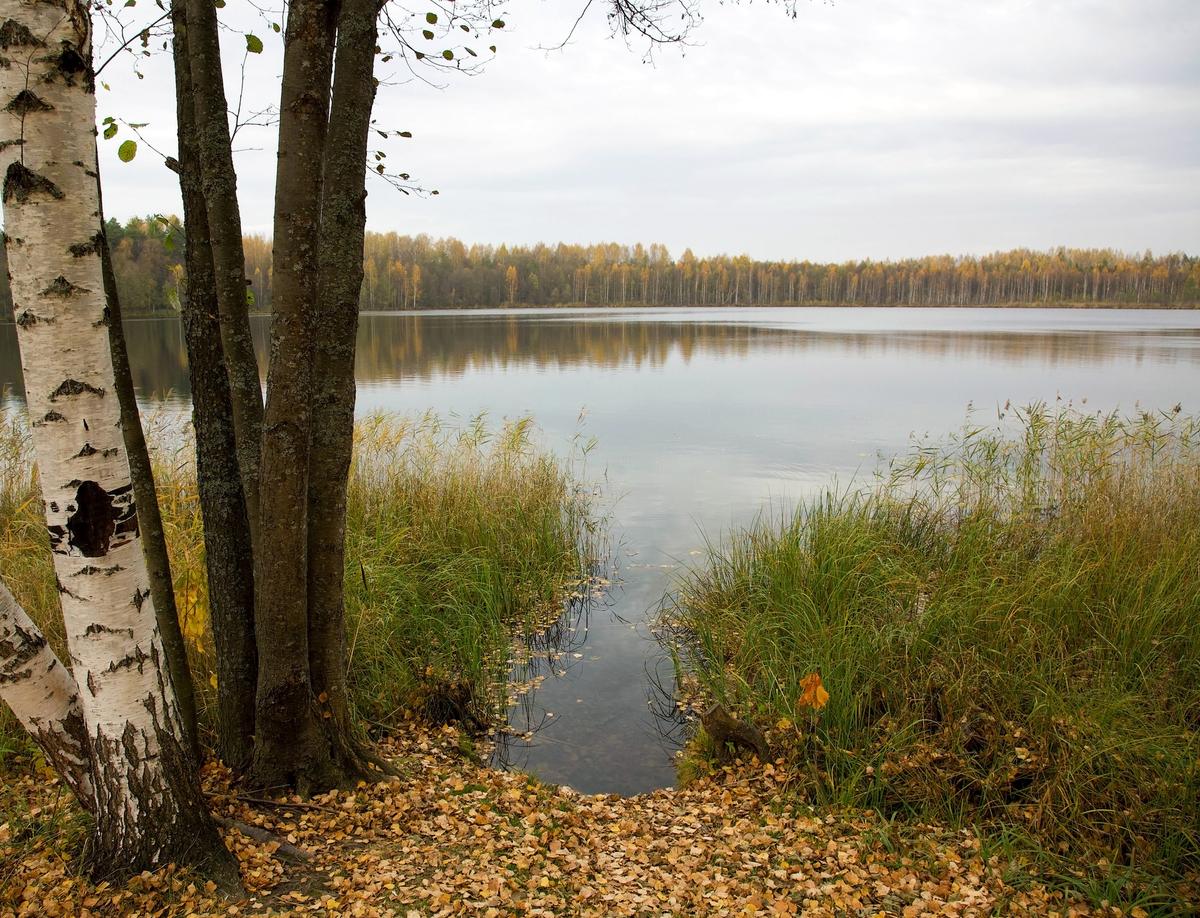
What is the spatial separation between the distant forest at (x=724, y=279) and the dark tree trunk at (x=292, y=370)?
9002 centimetres

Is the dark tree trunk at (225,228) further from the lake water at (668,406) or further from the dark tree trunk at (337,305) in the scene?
the lake water at (668,406)

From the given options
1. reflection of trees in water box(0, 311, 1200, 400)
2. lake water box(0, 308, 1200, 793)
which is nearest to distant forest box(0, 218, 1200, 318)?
reflection of trees in water box(0, 311, 1200, 400)

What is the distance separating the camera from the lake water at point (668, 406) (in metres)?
6.08

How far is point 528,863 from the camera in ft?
10.8

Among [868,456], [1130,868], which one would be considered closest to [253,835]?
[1130,868]

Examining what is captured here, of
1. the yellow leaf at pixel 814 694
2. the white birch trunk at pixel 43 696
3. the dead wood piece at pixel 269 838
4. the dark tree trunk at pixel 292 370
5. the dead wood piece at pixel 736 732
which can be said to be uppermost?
the dark tree trunk at pixel 292 370

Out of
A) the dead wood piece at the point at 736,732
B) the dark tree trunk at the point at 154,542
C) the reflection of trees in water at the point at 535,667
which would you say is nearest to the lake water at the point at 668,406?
the reflection of trees in water at the point at 535,667

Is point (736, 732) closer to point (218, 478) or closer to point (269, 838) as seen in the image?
point (269, 838)

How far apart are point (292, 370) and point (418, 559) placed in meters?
4.53

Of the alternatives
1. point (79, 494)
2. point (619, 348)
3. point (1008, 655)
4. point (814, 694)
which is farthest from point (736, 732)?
point (619, 348)

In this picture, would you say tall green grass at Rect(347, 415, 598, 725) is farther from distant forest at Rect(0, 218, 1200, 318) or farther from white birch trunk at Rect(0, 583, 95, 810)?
distant forest at Rect(0, 218, 1200, 318)

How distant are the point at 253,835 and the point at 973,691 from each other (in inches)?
147

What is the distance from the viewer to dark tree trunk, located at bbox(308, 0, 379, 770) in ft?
11.2

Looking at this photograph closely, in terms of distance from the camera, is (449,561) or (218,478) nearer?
(218,478)
